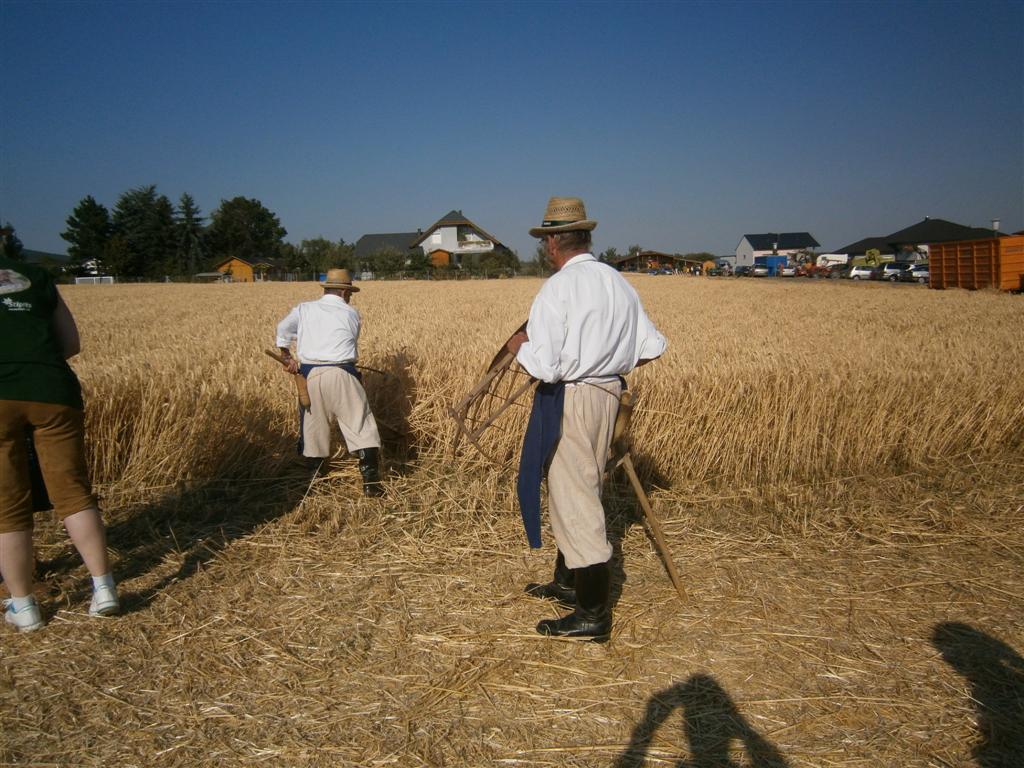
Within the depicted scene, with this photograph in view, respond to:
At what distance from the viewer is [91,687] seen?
2.42 metres

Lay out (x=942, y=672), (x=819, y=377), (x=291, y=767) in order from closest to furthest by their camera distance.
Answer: (x=291, y=767) < (x=942, y=672) < (x=819, y=377)

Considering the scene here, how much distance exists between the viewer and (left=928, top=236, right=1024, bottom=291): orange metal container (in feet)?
A: 68.8

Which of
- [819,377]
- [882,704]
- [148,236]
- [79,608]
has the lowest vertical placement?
[882,704]

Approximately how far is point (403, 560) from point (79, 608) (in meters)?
1.51

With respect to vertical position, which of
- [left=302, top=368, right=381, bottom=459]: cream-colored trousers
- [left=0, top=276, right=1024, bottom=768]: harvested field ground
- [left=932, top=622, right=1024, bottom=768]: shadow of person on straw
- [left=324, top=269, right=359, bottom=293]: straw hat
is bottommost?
[left=932, top=622, right=1024, bottom=768]: shadow of person on straw

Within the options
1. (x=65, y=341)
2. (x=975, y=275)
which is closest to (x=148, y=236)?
(x=975, y=275)

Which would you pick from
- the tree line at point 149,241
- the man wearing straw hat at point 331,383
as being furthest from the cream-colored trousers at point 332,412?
the tree line at point 149,241

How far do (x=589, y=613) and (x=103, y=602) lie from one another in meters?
2.14

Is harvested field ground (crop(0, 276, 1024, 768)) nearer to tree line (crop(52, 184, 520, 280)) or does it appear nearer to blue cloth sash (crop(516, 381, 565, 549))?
blue cloth sash (crop(516, 381, 565, 549))

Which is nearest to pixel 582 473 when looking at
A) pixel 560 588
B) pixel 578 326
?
pixel 578 326

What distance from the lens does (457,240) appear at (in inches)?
3265

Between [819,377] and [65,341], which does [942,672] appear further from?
[65,341]

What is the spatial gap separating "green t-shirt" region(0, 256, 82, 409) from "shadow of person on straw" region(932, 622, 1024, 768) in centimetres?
366

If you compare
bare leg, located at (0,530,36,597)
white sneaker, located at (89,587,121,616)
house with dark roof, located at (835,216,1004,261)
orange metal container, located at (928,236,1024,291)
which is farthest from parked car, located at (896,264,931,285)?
bare leg, located at (0,530,36,597)
